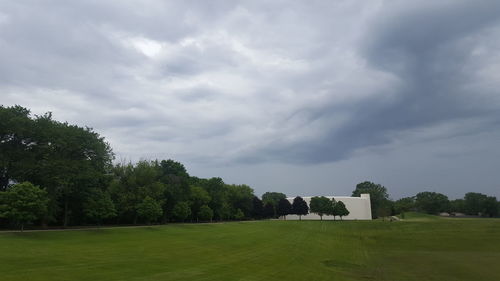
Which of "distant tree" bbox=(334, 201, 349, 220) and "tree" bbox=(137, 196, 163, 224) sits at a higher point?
"distant tree" bbox=(334, 201, 349, 220)

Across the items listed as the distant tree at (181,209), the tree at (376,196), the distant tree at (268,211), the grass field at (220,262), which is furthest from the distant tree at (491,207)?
the distant tree at (181,209)

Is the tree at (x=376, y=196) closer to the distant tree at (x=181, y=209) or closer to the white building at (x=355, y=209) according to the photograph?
the white building at (x=355, y=209)

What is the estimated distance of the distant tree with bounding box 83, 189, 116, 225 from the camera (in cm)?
5822

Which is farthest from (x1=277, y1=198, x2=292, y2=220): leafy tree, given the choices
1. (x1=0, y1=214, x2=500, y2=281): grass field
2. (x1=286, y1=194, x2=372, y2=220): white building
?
(x1=0, y1=214, x2=500, y2=281): grass field

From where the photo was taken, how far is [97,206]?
58.8 meters

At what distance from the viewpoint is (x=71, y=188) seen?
56.1 metres

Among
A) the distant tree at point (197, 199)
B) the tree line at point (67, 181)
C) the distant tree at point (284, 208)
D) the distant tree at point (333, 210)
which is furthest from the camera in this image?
the distant tree at point (284, 208)

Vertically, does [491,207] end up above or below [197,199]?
above

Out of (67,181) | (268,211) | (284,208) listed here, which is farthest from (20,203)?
(284,208)

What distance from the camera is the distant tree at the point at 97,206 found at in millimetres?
58219

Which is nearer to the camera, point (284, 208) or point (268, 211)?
point (268, 211)

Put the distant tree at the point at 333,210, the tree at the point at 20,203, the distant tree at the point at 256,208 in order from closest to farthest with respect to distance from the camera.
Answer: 1. the tree at the point at 20,203
2. the distant tree at the point at 333,210
3. the distant tree at the point at 256,208

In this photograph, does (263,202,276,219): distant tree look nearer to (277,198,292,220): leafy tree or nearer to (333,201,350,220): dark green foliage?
(277,198,292,220): leafy tree

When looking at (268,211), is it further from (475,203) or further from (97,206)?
(475,203)
